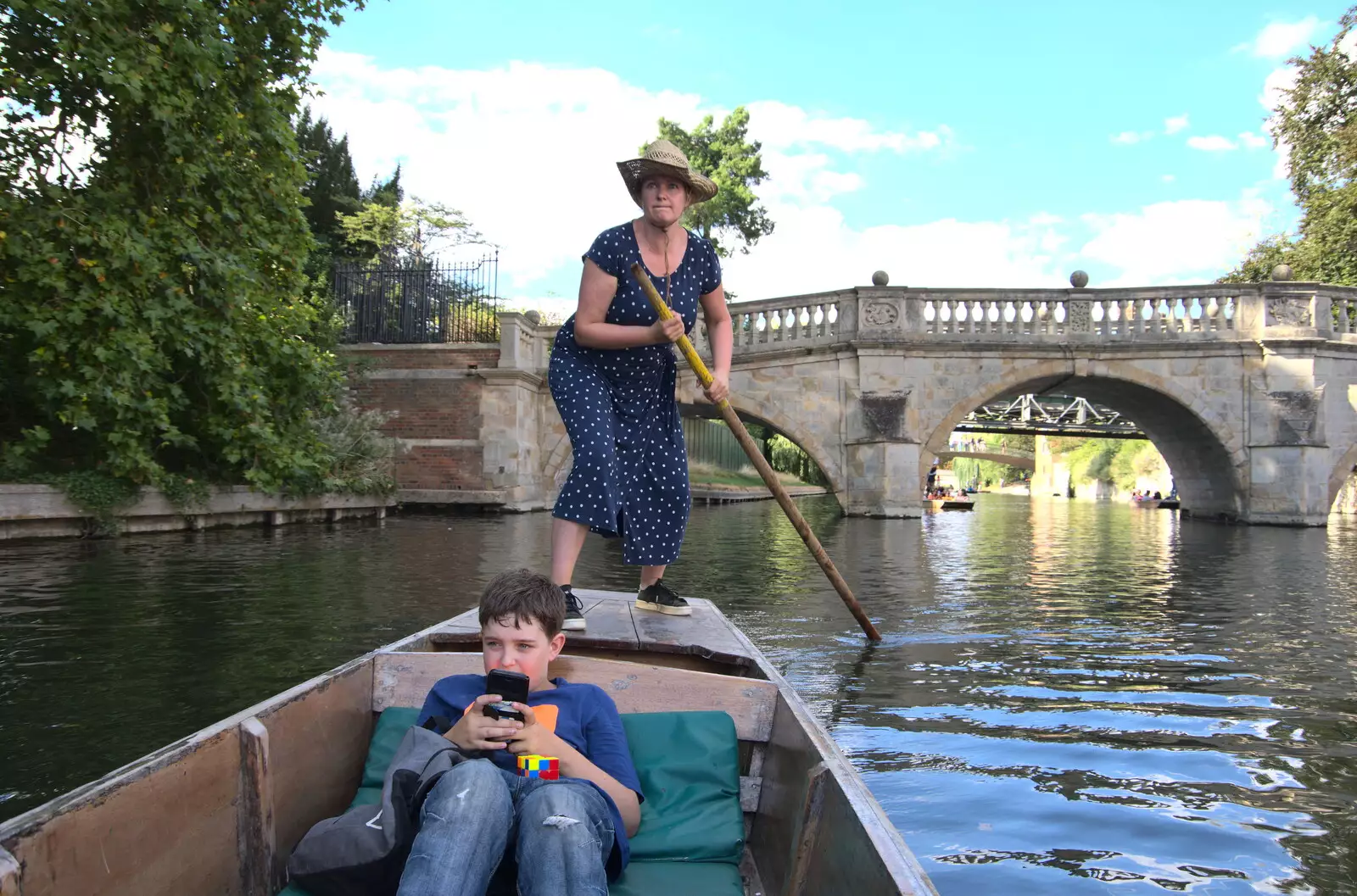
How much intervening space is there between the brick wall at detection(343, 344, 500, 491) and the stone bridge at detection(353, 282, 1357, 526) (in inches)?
12.1

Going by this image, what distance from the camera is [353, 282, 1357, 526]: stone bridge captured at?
15.0m

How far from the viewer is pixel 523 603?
5.79 feet

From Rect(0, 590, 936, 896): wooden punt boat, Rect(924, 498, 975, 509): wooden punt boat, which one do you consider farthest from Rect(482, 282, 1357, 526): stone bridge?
Rect(0, 590, 936, 896): wooden punt boat

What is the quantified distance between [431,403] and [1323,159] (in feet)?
65.2

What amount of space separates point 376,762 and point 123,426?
8191 millimetres

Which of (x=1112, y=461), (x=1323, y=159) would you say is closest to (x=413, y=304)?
(x=1323, y=159)

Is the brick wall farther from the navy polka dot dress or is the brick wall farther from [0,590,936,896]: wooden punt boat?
[0,590,936,896]: wooden punt boat

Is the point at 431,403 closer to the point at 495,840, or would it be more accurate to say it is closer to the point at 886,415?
the point at 886,415

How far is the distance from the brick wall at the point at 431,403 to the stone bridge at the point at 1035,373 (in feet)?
1.01

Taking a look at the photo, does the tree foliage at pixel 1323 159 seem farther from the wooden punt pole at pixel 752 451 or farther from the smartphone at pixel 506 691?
the smartphone at pixel 506 691

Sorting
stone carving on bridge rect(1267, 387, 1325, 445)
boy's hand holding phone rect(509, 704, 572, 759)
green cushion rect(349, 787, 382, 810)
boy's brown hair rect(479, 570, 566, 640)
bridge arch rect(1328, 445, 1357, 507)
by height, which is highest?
stone carving on bridge rect(1267, 387, 1325, 445)

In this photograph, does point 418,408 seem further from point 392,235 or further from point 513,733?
point 513,733

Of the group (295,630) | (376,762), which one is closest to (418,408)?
(295,630)

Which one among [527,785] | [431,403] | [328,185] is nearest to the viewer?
[527,785]
